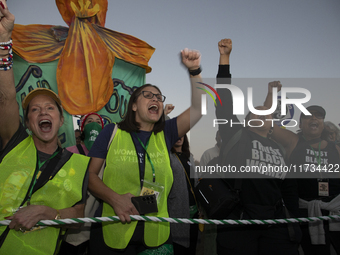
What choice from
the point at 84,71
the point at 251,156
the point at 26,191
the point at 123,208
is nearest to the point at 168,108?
the point at 251,156

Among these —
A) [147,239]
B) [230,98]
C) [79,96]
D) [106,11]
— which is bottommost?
[147,239]

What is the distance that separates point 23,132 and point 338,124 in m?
4.95

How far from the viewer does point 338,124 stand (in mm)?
4520

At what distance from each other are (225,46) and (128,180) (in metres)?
1.64

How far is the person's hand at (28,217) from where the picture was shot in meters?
1.58

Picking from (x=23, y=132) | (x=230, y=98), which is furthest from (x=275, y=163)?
(x=23, y=132)

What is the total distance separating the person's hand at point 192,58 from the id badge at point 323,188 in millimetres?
2224

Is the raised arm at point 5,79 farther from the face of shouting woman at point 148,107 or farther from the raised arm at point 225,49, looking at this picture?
the raised arm at point 225,49

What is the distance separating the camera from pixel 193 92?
7.39 feet

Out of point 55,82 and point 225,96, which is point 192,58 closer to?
point 225,96

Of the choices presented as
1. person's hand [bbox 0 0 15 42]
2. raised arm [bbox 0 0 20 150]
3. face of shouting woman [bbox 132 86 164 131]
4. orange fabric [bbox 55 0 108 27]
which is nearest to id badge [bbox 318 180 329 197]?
face of shouting woman [bbox 132 86 164 131]

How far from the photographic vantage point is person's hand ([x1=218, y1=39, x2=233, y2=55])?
8.29 feet

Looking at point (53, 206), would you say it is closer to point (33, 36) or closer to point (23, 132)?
point (23, 132)

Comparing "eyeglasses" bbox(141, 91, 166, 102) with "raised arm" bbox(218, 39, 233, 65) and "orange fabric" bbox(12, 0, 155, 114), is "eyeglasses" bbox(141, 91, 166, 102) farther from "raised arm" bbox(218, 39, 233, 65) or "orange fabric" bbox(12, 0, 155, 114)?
"orange fabric" bbox(12, 0, 155, 114)
